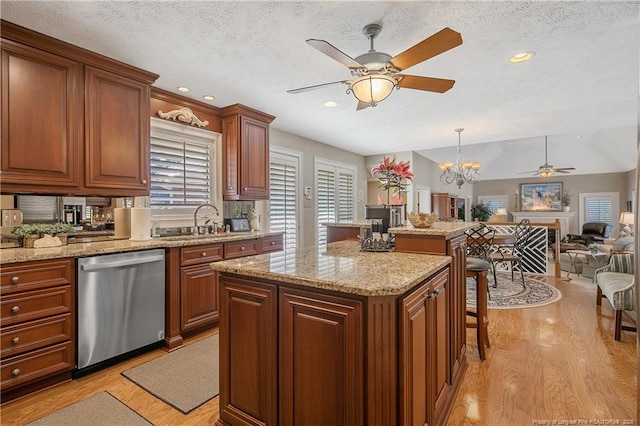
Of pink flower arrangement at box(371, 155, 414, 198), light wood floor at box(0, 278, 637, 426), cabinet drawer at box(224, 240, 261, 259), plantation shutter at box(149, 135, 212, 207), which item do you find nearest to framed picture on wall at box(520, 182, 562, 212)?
light wood floor at box(0, 278, 637, 426)

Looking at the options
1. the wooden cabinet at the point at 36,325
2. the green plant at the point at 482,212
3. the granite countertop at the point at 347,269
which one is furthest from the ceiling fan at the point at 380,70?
the green plant at the point at 482,212

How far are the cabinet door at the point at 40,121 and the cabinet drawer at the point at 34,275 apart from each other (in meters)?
0.63

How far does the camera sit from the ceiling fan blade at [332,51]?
1.76 m

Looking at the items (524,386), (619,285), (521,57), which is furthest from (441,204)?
(524,386)

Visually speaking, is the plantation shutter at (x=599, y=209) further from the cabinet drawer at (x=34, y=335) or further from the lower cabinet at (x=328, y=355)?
the cabinet drawer at (x=34, y=335)

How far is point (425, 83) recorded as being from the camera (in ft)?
7.56

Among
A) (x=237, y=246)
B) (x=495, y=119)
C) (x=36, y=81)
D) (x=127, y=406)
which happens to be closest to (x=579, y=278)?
(x=495, y=119)

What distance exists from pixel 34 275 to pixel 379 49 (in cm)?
299

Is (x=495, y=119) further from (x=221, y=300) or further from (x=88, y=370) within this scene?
(x=88, y=370)

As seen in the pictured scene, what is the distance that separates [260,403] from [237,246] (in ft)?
6.77

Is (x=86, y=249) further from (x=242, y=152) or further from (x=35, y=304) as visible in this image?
(x=242, y=152)

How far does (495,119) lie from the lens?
449cm

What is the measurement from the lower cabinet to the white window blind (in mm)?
3160

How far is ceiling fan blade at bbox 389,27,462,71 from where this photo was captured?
1706mm
